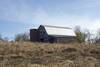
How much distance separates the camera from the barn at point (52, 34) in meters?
64.2

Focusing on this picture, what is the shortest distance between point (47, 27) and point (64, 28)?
5034 millimetres

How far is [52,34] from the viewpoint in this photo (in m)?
64.2

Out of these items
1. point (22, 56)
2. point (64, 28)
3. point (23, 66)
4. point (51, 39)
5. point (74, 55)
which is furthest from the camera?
point (64, 28)

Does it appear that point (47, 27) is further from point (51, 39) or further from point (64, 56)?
point (64, 56)

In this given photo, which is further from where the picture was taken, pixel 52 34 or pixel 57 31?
pixel 57 31

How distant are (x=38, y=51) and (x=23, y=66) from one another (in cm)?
1157

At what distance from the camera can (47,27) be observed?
222 feet

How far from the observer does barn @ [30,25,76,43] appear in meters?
64.2

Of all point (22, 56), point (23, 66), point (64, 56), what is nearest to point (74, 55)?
point (64, 56)

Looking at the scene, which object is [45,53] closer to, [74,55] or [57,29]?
[74,55]

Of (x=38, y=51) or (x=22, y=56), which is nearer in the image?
(x=22, y=56)

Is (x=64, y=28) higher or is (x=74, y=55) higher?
(x=64, y=28)

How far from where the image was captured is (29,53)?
27062 millimetres

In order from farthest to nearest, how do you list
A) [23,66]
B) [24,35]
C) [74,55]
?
[24,35], [74,55], [23,66]
